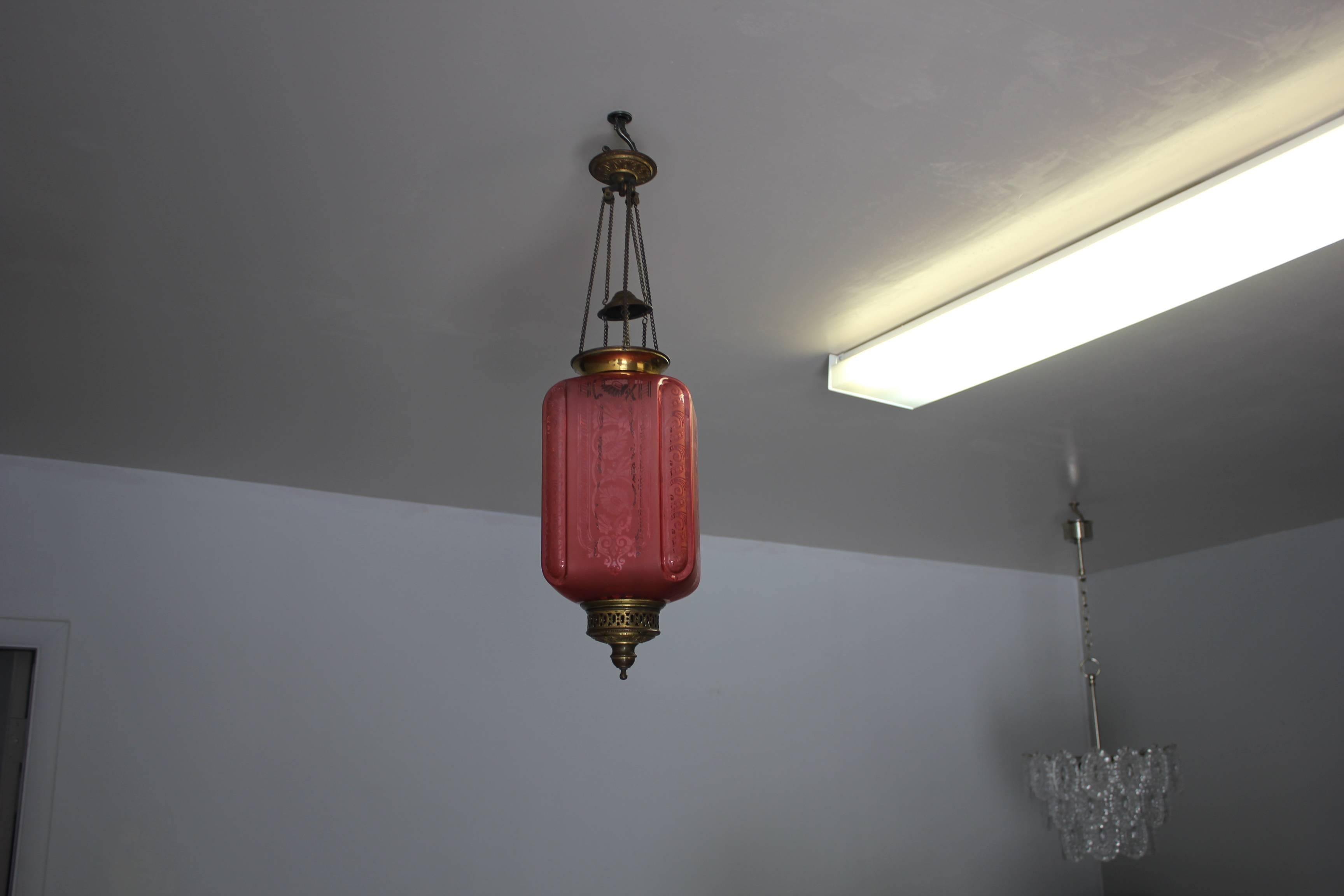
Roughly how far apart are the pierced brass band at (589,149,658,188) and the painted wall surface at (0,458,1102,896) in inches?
76.5

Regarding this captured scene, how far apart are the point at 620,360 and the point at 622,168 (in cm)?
26

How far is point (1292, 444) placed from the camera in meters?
2.68

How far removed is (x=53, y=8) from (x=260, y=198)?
1.34ft

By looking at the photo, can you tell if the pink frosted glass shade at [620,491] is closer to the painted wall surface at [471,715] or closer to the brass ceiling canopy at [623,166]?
the brass ceiling canopy at [623,166]

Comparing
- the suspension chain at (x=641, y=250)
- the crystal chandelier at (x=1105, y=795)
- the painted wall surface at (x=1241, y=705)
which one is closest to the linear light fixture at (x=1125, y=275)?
the suspension chain at (x=641, y=250)

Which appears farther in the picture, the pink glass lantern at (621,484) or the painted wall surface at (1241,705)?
the painted wall surface at (1241,705)

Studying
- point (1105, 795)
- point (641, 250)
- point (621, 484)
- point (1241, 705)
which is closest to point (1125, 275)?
point (641, 250)

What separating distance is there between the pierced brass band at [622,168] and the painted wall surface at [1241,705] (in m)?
3.18

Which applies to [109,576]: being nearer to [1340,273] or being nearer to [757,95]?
[757,95]

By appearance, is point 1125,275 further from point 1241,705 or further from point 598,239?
point 1241,705

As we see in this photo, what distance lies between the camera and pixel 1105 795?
10.7ft

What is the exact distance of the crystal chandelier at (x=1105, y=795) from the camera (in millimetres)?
3230

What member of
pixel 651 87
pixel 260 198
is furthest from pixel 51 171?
pixel 651 87

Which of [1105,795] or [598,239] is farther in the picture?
[1105,795]
